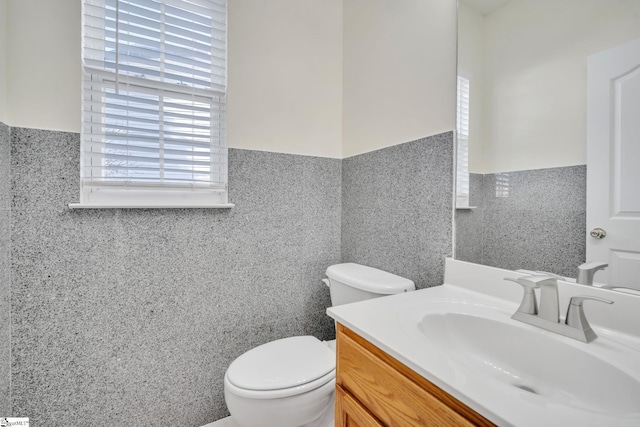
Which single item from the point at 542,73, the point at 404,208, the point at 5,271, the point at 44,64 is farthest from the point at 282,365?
the point at 44,64

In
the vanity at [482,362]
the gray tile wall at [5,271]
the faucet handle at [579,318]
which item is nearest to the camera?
the vanity at [482,362]

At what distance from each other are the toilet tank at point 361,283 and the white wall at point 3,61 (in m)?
1.42

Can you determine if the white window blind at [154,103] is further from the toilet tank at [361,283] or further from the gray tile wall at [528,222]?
the gray tile wall at [528,222]

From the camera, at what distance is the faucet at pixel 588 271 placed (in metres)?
0.73

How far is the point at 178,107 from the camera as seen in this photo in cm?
130

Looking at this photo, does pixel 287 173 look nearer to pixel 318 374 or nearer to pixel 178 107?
pixel 178 107

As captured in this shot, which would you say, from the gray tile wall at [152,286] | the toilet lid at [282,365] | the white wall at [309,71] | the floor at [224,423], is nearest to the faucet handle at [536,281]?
the white wall at [309,71]

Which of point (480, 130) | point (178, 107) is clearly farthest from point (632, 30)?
point (178, 107)

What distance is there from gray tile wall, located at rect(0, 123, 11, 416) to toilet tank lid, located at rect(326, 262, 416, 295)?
4.09 ft

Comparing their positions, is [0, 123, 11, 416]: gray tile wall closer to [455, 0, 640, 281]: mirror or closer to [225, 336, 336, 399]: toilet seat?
[225, 336, 336, 399]: toilet seat

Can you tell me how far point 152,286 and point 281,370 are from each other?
0.68 metres

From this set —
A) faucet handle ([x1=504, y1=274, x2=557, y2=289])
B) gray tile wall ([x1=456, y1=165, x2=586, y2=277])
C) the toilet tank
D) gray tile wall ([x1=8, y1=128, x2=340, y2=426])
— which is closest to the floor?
gray tile wall ([x1=8, y1=128, x2=340, y2=426])

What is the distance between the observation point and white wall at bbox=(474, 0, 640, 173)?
0.74 m

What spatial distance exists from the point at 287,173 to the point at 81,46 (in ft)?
3.27
